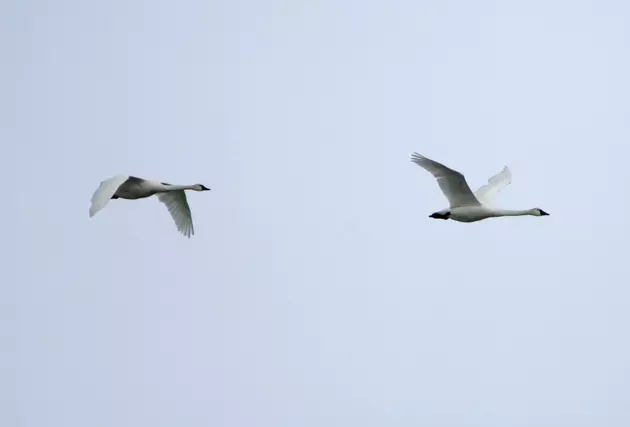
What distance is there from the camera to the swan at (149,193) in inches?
1481

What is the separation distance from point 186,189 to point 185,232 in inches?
96.6

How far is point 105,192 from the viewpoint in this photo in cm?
3788

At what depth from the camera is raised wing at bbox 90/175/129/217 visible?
121ft

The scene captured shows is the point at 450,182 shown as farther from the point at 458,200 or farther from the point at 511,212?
the point at 511,212

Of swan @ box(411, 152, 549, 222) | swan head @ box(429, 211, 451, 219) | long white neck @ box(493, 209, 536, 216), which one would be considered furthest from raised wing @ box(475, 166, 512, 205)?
swan head @ box(429, 211, 451, 219)

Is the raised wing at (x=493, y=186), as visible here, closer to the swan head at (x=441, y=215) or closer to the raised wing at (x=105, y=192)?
the swan head at (x=441, y=215)

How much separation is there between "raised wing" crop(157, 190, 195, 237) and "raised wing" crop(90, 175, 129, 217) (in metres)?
5.69

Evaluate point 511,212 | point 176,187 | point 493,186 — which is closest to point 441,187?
point 511,212

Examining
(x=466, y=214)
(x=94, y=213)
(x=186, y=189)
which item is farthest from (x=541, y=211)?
(x=94, y=213)

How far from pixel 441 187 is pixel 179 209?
9.20 metres

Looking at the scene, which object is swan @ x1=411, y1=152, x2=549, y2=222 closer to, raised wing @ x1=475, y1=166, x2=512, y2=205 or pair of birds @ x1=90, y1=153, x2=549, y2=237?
pair of birds @ x1=90, y1=153, x2=549, y2=237

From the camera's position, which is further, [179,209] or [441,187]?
[179,209]

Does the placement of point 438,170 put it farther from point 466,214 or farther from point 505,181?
point 505,181

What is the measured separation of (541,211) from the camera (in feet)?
141
